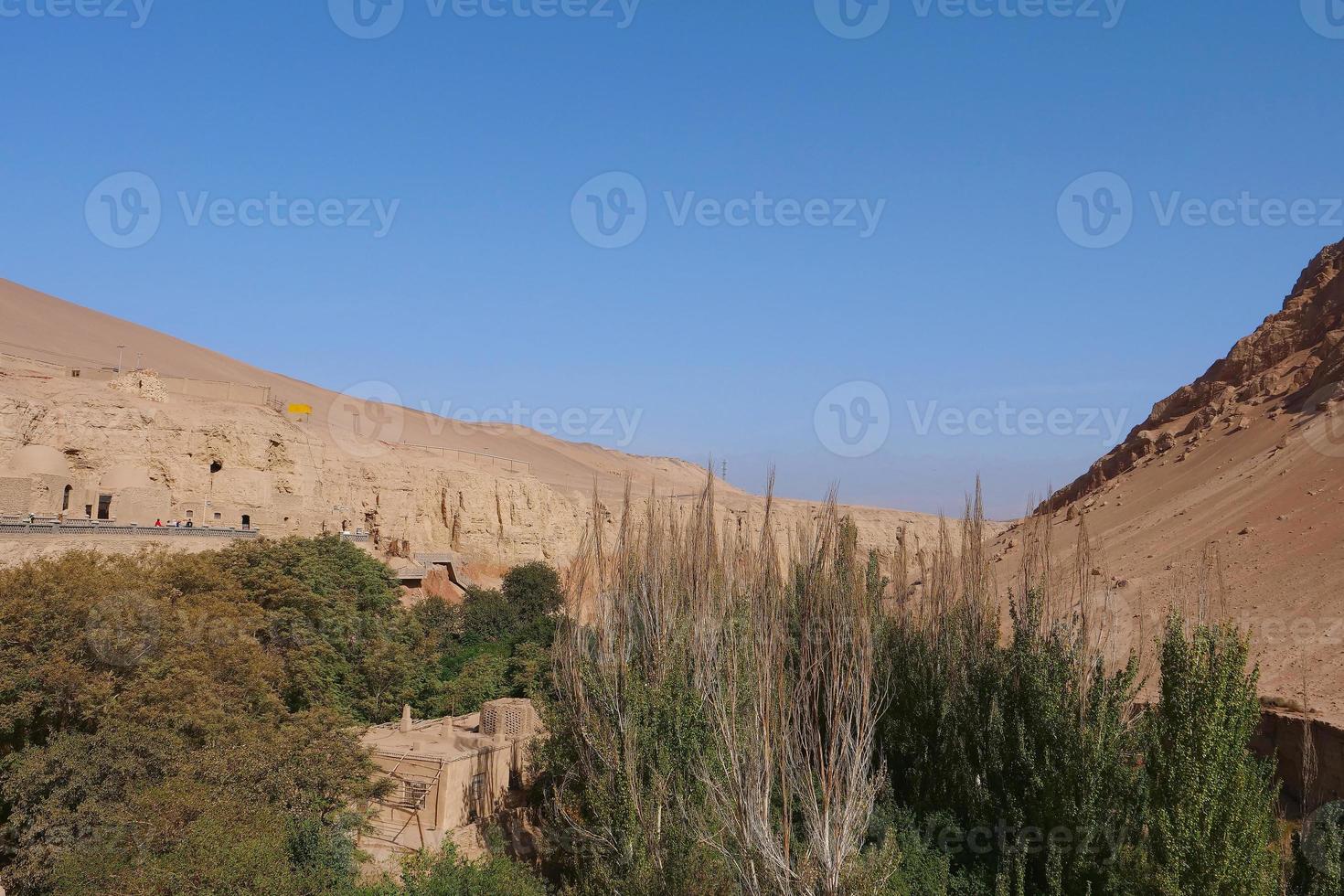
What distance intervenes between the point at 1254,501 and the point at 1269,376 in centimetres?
939

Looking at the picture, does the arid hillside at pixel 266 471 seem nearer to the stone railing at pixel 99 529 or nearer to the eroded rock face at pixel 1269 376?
the stone railing at pixel 99 529

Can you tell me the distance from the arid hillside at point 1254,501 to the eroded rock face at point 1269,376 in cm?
7

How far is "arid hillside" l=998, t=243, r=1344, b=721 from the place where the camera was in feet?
72.8

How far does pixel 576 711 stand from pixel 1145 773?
Answer: 8404 millimetres

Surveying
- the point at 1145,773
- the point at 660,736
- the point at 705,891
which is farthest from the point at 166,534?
the point at 1145,773

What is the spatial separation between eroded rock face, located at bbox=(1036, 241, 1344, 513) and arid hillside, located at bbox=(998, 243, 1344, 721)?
0.22 ft

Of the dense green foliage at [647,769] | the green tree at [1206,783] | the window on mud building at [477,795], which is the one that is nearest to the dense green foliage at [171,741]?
the dense green foliage at [647,769]

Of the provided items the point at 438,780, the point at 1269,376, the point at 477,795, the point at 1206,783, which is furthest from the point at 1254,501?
the point at 438,780

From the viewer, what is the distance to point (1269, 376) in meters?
35.6

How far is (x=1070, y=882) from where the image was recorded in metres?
13.5

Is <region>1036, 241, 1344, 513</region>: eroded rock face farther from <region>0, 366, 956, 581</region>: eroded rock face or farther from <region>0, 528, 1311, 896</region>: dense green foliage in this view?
<region>0, 528, 1311, 896</region>: dense green foliage

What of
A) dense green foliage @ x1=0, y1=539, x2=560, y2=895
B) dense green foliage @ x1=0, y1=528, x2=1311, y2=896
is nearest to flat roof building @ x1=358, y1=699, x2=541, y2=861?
dense green foliage @ x1=0, y1=528, x2=1311, y2=896

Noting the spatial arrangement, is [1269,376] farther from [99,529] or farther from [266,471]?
[99,529]

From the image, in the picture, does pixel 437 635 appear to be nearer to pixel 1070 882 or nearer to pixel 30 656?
pixel 30 656
